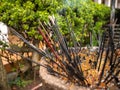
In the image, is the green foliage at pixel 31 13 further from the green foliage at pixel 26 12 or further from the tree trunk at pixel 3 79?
the tree trunk at pixel 3 79

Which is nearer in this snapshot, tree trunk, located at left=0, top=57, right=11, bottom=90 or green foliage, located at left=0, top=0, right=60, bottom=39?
green foliage, located at left=0, top=0, right=60, bottom=39

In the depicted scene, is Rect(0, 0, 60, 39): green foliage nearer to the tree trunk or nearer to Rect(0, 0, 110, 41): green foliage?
Rect(0, 0, 110, 41): green foliage

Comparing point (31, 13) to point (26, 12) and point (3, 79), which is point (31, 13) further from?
point (3, 79)

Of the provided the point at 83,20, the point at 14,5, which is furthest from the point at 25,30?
the point at 83,20

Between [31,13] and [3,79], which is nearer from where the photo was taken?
[31,13]

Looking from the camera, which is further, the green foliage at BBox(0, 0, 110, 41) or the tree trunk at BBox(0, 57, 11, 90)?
the tree trunk at BBox(0, 57, 11, 90)

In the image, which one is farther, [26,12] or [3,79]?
[3,79]

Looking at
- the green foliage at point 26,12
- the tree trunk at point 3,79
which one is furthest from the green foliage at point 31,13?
the tree trunk at point 3,79

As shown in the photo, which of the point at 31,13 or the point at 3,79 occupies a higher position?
the point at 31,13

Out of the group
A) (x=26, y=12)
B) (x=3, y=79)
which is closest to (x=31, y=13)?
(x=26, y=12)

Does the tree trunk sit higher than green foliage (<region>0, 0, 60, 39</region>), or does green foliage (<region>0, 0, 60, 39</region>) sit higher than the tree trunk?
green foliage (<region>0, 0, 60, 39</region>)

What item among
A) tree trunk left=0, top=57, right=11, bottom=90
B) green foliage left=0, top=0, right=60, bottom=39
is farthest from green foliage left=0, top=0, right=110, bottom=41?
tree trunk left=0, top=57, right=11, bottom=90

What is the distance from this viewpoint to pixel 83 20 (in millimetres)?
5094

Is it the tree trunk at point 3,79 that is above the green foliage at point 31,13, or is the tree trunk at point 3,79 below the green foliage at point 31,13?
below
